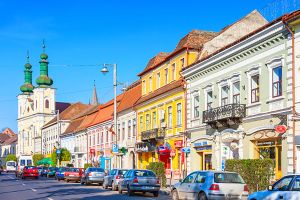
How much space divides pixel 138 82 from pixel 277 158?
29987 millimetres

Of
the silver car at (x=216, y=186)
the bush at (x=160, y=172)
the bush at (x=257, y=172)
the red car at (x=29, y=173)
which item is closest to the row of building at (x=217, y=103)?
the bush at (x=257, y=172)

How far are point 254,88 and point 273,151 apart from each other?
373 cm

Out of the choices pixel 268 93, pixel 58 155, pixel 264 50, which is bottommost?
pixel 58 155

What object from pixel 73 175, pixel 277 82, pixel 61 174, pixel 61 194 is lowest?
pixel 61 174

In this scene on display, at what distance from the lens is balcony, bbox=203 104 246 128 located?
29.5m

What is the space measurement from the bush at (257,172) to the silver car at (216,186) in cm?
443

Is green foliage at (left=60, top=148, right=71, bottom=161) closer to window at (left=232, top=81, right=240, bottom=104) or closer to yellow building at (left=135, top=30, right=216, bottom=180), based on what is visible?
yellow building at (left=135, top=30, right=216, bottom=180)

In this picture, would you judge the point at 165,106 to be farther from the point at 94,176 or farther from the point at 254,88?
the point at 254,88

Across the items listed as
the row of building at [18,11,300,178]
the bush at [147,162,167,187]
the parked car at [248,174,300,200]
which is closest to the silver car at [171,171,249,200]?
the parked car at [248,174,300,200]

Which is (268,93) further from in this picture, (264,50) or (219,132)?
(219,132)

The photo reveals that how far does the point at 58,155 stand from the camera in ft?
266

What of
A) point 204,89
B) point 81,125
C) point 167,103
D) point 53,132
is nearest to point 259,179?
point 204,89

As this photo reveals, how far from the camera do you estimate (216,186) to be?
19.8 meters

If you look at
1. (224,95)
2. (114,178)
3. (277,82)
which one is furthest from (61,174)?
(277,82)
